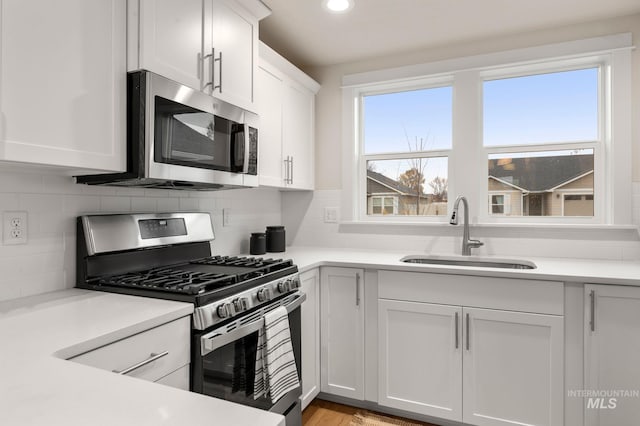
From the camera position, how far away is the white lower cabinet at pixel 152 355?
103cm

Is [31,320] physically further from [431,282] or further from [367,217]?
[367,217]

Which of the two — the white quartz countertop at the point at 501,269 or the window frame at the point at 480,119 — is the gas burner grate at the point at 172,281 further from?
the window frame at the point at 480,119

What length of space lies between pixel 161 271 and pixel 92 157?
2.06ft

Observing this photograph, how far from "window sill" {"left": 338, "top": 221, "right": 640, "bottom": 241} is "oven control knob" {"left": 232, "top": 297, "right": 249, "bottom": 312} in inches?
61.0

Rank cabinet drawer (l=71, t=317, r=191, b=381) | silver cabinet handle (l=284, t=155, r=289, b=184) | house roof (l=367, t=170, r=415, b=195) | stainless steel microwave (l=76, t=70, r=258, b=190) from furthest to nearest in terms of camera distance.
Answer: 1. house roof (l=367, t=170, r=415, b=195)
2. silver cabinet handle (l=284, t=155, r=289, b=184)
3. stainless steel microwave (l=76, t=70, r=258, b=190)
4. cabinet drawer (l=71, t=317, r=191, b=381)

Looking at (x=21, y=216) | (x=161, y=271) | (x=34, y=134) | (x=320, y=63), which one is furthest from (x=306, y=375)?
(x=320, y=63)

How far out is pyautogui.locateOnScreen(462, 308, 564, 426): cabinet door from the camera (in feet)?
6.08

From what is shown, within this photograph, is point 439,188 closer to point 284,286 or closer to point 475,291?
point 475,291

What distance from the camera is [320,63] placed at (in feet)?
9.98

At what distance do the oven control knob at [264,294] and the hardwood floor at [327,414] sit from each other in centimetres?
93

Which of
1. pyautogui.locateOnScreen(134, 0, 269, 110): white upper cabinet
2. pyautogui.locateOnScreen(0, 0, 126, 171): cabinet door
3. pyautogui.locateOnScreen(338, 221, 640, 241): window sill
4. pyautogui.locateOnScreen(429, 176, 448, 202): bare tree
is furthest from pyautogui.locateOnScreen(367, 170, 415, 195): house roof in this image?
pyautogui.locateOnScreen(0, 0, 126, 171): cabinet door

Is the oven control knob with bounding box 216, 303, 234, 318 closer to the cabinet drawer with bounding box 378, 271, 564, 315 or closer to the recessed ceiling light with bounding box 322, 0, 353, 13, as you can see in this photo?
the cabinet drawer with bounding box 378, 271, 564, 315

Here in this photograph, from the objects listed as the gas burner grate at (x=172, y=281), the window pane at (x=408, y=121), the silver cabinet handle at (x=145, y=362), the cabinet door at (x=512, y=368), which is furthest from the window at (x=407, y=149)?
the silver cabinet handle at (x=145, y=362)

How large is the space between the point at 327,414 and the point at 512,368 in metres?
1.04
